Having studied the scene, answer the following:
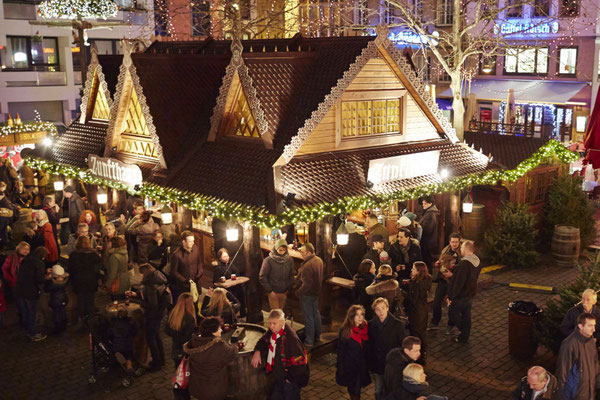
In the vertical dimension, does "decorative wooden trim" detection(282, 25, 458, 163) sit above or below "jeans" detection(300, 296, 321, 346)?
above

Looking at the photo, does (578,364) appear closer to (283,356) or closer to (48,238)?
(283,356)

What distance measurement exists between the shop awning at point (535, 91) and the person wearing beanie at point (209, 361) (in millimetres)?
32841

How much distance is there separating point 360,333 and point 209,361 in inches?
87.6

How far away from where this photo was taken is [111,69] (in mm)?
19688

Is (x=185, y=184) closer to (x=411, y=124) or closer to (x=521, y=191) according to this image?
(x=411, y=124)

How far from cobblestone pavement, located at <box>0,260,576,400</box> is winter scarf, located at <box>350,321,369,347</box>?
5.97 feet

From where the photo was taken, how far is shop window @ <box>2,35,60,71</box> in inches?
1515

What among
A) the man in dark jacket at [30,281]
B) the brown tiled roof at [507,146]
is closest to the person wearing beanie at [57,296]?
the man in dark jacket at [30,281]

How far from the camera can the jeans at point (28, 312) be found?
13188 millimetres

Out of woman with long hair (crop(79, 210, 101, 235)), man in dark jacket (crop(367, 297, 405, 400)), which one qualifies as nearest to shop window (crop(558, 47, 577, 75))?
woman with long hair (crop(79, 210, 101, 235))

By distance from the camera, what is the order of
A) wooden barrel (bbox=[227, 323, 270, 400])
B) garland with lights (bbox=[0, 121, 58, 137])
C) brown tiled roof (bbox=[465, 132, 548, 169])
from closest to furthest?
wooden barrel (bbox=[227, 323, 270, 400]), brown tiled roof (bbox=[465, 132, 548, 169]), garland with lights (bbox=[0, 121, 58, 137])

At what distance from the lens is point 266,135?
45.4ft

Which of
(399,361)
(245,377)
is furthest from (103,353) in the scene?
(399,361)

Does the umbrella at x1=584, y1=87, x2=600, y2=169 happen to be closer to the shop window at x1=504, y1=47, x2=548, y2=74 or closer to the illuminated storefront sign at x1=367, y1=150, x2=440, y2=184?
the illuminated storefront sign at x1=367, y1=150, x2=440, y2=184
